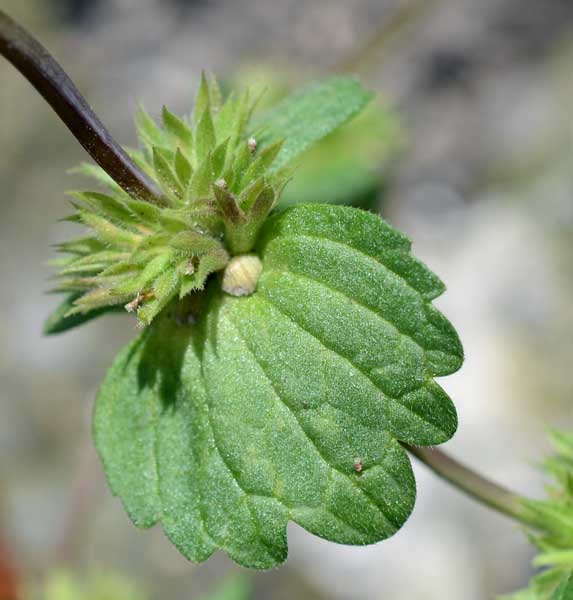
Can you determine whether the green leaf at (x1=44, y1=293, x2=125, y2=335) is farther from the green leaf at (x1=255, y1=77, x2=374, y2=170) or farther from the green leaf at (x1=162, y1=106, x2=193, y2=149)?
the green leaf at (x1=255, y1=77, x2=374, y2=170)

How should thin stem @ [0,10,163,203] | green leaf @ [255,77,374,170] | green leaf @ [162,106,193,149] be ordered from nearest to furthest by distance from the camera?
thin stem @ [0,10,163,203] < green leaf @ [162,106,193,149] < green leaf @ [255,77,374,170]

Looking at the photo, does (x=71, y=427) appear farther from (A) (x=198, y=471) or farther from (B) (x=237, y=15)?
(A) (x=198, y=471)

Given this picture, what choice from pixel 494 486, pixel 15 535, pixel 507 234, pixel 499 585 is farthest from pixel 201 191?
pixel 15 535

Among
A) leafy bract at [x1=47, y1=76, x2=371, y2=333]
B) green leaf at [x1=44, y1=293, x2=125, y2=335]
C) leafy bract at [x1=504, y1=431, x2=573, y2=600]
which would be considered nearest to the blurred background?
green leaf at [x1=44, y1=293, x2=125, y2=335]

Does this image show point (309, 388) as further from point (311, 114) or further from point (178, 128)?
point (311, 114)

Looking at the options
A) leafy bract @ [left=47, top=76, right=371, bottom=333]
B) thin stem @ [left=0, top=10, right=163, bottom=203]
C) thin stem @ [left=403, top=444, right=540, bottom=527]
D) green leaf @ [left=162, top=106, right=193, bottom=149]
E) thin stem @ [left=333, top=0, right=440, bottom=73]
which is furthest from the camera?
thin stem @ [left=333, top=0, right=440, bottom=73]
